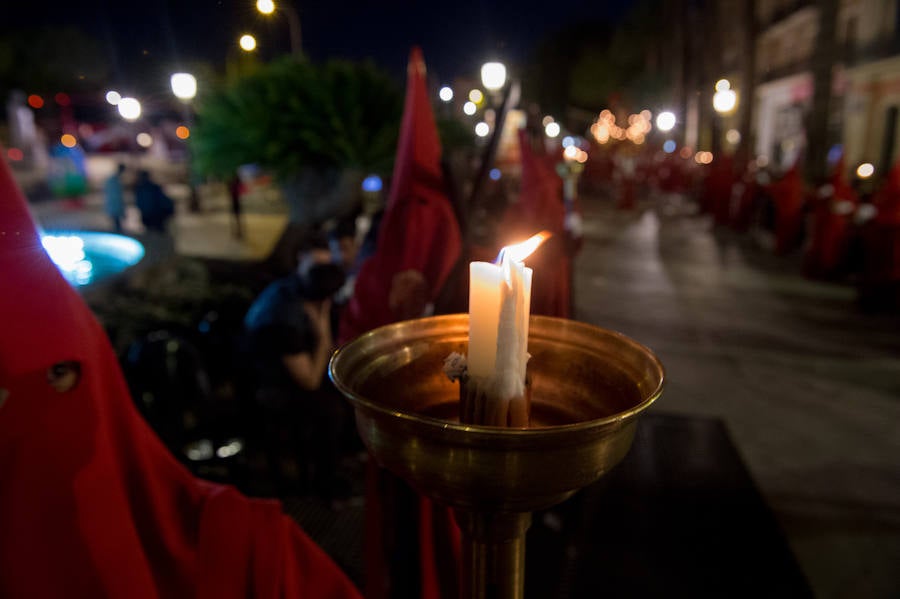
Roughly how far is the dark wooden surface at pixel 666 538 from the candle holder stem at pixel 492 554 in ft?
7.85

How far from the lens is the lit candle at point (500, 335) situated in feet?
2.12

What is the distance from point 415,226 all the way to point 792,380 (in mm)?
5073

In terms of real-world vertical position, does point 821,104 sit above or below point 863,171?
above

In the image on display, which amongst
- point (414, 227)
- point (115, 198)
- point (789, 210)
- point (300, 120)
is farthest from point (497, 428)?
point (789, 210)

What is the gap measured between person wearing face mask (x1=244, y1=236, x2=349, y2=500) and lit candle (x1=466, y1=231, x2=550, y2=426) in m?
2.85

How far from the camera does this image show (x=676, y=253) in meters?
12.2

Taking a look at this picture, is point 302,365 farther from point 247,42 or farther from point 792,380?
point 792,380

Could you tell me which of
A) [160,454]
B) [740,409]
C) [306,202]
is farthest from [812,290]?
[160,454]

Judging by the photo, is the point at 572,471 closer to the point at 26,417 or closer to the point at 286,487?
the point at 26,417

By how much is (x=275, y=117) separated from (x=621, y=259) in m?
8.99

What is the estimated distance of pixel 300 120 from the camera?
12.3ft

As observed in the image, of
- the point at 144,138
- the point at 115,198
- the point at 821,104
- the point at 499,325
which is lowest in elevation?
the point at 499,325

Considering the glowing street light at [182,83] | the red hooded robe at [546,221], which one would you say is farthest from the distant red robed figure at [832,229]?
the glowing street light at [182,83]

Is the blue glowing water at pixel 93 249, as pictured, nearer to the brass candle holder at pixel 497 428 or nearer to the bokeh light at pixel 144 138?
the brass candle holder at pixel 497 428
